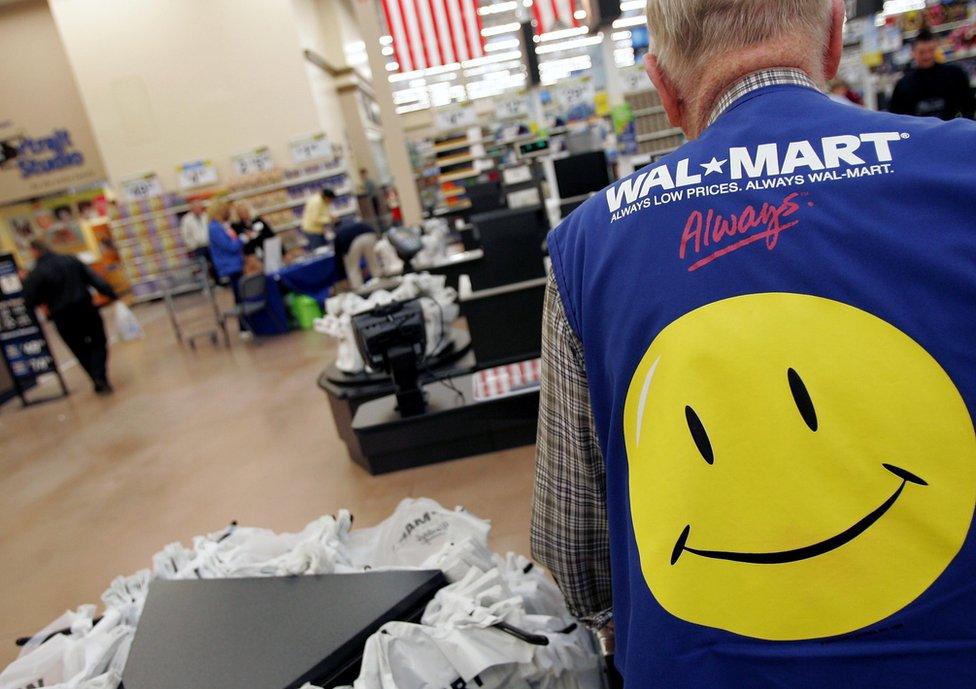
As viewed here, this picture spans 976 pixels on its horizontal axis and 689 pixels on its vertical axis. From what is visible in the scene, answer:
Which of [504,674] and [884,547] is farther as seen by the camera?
[504,674]

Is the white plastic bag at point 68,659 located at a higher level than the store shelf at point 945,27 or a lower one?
lower

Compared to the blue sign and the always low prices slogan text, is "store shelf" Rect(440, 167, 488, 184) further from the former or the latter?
the always low prices slogan text

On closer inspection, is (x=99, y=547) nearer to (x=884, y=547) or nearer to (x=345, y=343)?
(x=345, y=343)

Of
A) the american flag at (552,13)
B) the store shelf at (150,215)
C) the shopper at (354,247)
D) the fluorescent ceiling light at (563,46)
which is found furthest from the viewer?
the fluorescent ceiling light at (563,46)

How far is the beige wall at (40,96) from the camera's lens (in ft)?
47.6

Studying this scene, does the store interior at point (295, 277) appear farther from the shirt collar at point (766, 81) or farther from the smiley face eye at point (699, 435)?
the shirt collar at point (766, 81)

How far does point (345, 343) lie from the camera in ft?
13.8

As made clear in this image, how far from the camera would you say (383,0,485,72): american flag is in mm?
11875

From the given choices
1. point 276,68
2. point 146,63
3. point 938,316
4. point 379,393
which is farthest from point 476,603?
point 146,63

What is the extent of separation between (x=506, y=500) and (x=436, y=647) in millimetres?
1713

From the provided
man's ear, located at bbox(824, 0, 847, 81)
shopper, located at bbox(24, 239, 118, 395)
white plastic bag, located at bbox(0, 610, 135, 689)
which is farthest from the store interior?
man's ear, located at bbox(824, 0, 847, 81)

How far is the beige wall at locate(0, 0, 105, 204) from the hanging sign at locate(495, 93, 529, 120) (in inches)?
393

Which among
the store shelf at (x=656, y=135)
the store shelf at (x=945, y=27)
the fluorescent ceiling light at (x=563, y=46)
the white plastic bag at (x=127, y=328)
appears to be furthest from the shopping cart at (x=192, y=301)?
the fluorescent ceiling light at (x=563, y=46)

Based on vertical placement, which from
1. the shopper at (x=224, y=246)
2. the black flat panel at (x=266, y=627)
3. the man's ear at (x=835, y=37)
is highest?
the man's ear at (x=835, y=37)
